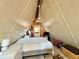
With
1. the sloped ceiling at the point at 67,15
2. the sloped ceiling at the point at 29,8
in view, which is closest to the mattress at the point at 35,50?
the sloped ceiling at the point at 29,8

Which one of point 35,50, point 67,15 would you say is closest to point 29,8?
point 67,15

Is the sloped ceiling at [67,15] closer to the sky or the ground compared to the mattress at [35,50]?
closer to the sky

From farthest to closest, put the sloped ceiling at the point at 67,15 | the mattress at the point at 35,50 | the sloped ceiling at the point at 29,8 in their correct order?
the mattress at the point at 35,50 < the sloped ceiling at the point at 67,15 < the sloped ceiling at the point at 29,8

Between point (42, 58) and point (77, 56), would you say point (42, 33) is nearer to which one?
point (42, 58)

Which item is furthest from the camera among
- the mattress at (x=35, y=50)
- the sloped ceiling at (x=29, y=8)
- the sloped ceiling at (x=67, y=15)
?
the mattress at (x=35, y=50)

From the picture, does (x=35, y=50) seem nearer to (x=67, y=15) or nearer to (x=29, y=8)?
(x=29, y=8)

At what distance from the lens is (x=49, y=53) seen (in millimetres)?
2746

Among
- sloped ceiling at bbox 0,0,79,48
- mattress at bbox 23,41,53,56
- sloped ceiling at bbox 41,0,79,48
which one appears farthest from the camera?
mattress at bbox 23,41,53,56

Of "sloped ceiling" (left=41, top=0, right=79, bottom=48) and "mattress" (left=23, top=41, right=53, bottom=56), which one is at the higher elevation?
"sloped ceiling" (left=41, top=0, right=79, bottom=48)

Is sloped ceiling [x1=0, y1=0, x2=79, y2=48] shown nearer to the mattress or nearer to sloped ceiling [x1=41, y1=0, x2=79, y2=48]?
sloped ceiling [x1=41, y1=0, x2=79, y2=48]

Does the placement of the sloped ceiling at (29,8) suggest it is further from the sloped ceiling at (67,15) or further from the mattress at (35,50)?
the mattress at (35,50)

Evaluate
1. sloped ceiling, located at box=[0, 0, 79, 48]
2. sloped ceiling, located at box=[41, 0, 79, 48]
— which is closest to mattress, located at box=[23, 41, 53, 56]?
sloped ceiling, located at box=[0, 0, 79, 48]

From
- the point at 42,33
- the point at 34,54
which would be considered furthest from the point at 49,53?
the point at 42,33

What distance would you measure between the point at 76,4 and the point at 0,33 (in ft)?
3.32
